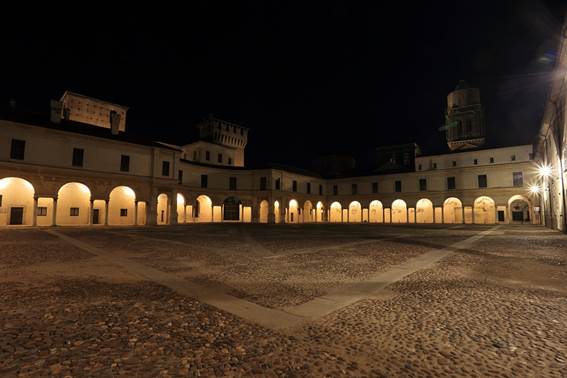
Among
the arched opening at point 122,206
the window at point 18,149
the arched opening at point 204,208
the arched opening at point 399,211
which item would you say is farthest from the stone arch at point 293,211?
the window at point 18,149

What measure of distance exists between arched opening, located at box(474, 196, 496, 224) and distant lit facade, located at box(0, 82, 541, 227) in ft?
0.43

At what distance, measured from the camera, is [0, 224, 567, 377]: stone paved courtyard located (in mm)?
2809

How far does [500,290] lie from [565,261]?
5.25m

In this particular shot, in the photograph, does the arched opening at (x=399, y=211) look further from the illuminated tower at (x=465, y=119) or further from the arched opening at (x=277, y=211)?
the arched opening at (x=277, y=211)

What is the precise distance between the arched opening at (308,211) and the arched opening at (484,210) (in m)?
24.1

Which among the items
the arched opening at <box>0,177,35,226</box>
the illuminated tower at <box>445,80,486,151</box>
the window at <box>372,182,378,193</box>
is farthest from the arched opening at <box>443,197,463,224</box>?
the arched opening at <box>0,177,35,226</box>

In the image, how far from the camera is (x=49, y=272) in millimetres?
6996

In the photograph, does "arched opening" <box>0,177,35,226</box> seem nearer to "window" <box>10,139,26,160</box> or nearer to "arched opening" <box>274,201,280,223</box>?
"window" <box>10,139,26,160</box>

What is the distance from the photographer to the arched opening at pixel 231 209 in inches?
1655

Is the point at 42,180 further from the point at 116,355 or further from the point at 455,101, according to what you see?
the point at 455,101

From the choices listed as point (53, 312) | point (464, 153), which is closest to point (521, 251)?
point (53, 312)

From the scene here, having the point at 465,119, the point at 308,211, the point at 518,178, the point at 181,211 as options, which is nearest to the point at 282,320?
the point at 181,211

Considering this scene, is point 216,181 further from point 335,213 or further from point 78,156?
point 335,213

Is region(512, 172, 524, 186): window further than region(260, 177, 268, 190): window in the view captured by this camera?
No
